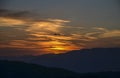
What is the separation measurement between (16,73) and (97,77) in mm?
11371

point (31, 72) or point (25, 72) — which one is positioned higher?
point (25, 72)

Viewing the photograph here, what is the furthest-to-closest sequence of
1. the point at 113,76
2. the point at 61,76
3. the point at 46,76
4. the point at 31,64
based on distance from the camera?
the point at 31,64 → the point at 46,76 → the point at 61,76 → the point at 113,76

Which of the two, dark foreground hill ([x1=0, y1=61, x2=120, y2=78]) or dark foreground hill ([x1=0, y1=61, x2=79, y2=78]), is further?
dark foreground hill ([x1=0, y1=61, x2=79, y2=78])

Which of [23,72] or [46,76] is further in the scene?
[23,72]

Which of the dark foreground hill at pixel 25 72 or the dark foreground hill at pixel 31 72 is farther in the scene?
the dark foreground hill at pixel 25 72

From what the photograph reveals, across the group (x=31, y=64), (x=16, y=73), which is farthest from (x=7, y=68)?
(x=31, y=64)

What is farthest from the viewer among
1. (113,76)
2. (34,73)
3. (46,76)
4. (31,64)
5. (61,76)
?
(31,64)

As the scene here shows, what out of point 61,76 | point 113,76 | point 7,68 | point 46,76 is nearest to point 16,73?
point 7,68

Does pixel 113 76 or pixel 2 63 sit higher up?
pixel 2 63

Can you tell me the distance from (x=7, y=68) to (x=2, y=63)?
3.45m

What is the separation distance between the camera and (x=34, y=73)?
40.8m

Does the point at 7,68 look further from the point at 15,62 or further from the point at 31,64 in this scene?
the point at 31,64

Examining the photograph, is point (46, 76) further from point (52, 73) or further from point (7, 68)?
point (7, 68)

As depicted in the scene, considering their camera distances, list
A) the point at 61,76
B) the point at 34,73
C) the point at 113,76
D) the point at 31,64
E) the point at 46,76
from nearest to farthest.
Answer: the point at 113,76 < the point at 61,76 < the point at 46,76 < the point at 34,73 < the point at 31,64
